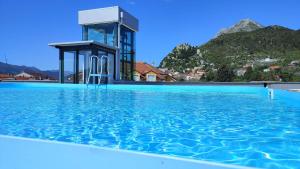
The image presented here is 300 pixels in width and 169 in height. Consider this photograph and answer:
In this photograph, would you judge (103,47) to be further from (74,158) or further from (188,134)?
(74,158)

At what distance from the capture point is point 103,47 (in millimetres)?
15047

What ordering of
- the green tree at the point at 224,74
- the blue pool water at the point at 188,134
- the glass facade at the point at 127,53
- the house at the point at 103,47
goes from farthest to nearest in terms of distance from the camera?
the green tree at the point at 224,74 → the glass facade at the point at 127,53 → the house at the point at 103,47 → the blue pool water at the point at 188,134

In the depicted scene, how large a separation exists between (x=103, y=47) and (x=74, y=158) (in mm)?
13813

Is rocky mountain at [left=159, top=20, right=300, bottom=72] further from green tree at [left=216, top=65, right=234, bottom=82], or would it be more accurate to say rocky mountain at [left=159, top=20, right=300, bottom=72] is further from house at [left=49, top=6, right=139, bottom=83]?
house at [left=49, top=6, right=139, bottom=83]

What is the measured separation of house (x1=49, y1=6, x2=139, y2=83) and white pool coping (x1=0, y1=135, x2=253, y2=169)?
12.2 metres

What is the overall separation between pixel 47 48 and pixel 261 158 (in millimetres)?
14840

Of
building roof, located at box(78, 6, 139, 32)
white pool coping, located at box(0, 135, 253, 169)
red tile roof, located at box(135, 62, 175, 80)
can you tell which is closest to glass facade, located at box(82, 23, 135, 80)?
building roof, located at box(78, 6, 139, 32)

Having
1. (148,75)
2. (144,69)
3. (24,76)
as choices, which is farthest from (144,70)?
(24,76)

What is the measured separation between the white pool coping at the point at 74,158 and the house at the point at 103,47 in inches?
480

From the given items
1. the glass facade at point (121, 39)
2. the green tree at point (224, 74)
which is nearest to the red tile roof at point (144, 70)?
the green tree at point (224, 74)

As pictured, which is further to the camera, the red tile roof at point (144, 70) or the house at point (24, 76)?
the red tile roof at point (144, 70)

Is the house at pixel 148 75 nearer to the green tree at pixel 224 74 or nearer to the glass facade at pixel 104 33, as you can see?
the green tree at pixel 224 74

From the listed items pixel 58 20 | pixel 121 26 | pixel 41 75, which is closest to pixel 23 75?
pixel 41 75

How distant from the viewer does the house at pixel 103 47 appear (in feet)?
48.3
